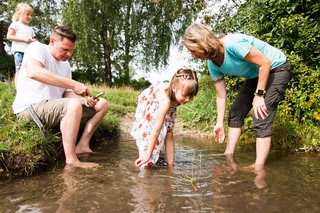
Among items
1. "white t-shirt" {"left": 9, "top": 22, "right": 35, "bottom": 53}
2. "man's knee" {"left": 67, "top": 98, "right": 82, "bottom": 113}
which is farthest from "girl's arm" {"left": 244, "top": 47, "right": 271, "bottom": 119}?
"white t-shirt" {"left": 9, "top": 22, "right": 35, "bottom": 53}

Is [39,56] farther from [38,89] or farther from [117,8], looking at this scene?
[117,8]

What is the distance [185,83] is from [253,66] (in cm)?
91

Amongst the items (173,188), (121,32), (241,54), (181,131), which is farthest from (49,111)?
(121,32)

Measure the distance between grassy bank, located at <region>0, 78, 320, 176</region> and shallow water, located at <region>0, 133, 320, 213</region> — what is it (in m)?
0.23

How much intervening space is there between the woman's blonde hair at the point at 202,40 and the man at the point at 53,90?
1236 mm

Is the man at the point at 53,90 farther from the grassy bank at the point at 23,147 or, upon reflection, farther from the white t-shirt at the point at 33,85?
the grassy bank at the point at 23,147

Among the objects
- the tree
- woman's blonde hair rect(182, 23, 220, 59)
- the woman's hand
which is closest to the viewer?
woman's blonde hair rect(182, 23, 220, 59)

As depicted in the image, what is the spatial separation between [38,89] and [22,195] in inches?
59.6

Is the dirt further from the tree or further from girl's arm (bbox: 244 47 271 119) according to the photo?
the tree

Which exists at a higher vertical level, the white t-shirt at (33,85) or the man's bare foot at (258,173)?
the white t-shirt at (33,85)

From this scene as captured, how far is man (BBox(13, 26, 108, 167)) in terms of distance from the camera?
326cm

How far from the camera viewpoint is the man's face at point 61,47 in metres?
3.51

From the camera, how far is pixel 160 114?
312cm

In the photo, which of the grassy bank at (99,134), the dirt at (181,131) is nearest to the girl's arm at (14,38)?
the grassy bank at (99,134)
